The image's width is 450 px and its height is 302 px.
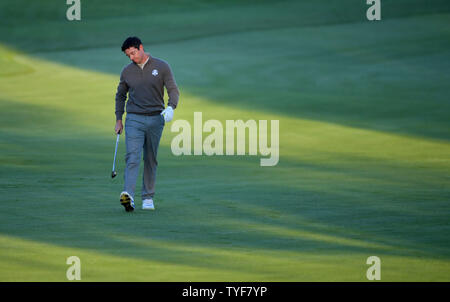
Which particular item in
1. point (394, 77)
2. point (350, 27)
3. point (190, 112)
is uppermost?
point (350, 27)

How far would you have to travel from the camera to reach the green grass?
9.22 meters

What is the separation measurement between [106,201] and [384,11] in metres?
22.4

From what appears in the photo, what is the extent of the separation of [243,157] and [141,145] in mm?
4997

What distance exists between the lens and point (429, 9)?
109 feet

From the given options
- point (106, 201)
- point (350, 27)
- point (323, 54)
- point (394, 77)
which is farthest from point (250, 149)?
point (350, 27)

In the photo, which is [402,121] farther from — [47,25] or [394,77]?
[47,25]
